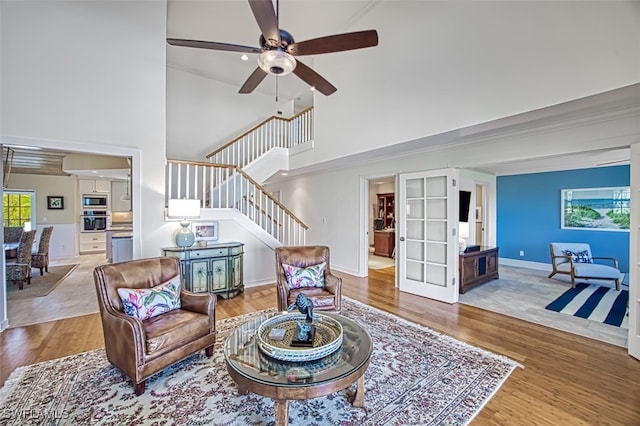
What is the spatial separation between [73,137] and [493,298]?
6.49m

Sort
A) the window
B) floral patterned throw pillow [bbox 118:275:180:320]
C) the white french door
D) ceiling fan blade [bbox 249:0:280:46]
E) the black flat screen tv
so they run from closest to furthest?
1. ceiling fan blade [bbox 249:0:280:46]
2. floral patterned throw pillow [bbox 118:275:180:320]
3. the white french door
4. the black flat screen tv
5. the window

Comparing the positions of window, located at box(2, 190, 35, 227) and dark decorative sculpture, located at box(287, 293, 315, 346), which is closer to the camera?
dark decorative sculpture, located at box(287, 293, 315, 346)

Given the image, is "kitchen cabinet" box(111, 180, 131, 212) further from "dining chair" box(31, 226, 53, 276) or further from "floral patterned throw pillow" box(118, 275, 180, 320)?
"floral patterned throw pillow" box(118, 275, 180, 320)

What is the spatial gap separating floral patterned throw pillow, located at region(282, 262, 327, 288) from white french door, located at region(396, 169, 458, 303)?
2.09m

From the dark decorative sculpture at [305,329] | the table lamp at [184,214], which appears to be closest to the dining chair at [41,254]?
the table lamp at [184,214]

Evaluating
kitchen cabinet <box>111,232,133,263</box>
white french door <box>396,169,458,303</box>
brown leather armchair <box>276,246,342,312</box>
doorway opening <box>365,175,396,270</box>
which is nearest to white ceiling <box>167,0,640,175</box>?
white french door <box>396,169,458,303</box>

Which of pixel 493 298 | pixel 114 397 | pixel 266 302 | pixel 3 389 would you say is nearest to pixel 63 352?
pixel 3 389

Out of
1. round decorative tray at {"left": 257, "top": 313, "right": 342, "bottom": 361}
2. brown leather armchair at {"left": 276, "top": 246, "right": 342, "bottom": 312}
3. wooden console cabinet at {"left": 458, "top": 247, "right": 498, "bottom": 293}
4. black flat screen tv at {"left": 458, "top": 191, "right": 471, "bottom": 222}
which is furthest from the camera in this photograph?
black flat screen tv at {"left": 458, "top": 191, "right": 471, "bottom": 222}

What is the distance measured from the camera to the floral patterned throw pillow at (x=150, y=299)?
2.39 metres

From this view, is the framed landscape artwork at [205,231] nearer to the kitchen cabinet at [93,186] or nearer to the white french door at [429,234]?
the white french door at [429,234]

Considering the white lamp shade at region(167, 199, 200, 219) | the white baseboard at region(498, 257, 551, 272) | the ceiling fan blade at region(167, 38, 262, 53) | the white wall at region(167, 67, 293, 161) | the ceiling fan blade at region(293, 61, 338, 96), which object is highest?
the white wall at region(167, 67, 293, 161)

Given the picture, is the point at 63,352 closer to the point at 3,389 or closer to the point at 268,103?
the point at 3,389

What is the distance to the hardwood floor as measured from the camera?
1998 millimetres

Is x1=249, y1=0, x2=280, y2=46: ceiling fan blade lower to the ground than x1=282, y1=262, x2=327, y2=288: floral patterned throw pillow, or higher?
higher
